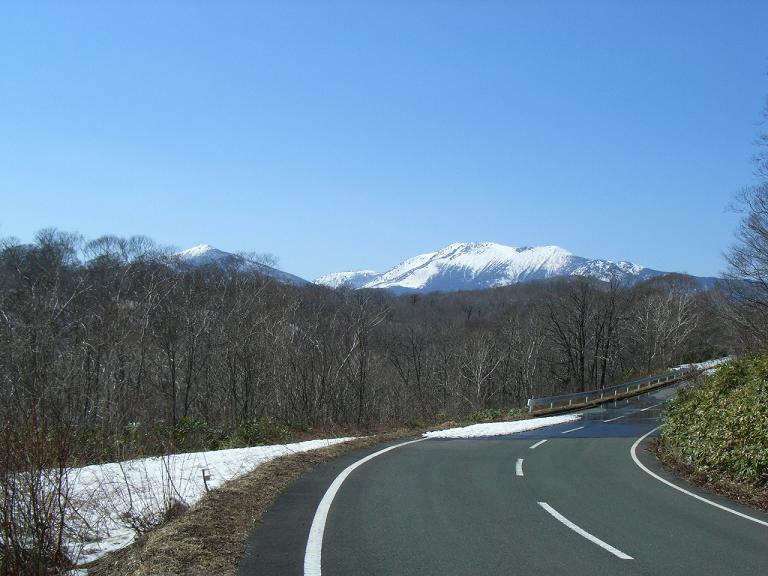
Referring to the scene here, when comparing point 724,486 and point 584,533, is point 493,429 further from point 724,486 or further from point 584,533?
point 584,533

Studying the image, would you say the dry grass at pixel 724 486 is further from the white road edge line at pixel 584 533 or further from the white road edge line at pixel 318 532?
the white road edge line at pixel 318 532

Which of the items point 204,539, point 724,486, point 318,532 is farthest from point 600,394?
point 204,539

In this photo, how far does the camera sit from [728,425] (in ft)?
38.9

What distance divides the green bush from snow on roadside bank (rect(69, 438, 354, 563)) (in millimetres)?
8504

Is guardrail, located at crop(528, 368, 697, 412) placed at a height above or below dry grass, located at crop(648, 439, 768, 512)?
below

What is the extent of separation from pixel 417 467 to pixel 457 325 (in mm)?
89121

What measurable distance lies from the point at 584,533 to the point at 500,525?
0.96m

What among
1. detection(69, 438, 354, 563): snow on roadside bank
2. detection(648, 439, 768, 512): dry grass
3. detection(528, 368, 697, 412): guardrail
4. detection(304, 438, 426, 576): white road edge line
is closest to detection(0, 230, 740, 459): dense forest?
detection(69, 438, 354, 563): snow on roadside bank

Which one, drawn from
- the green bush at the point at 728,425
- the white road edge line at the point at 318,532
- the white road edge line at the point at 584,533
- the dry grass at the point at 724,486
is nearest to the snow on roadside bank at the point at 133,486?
the white road edge line at the point at 318,532

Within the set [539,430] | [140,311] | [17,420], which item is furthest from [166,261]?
[17,420]

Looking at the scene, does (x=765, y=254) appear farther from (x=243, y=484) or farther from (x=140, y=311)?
(x=140, y=311)

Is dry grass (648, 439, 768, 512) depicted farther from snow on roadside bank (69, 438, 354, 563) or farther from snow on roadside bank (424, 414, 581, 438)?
snow on roadside bank (69, 438, 354, 563)

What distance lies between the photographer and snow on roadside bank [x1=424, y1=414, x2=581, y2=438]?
797 inches

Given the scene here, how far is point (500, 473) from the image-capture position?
11.9 meters
